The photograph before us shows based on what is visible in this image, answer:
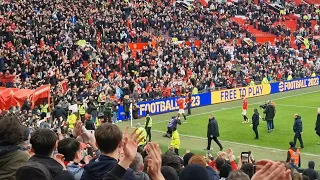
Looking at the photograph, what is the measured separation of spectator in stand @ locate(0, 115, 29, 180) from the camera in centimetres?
490

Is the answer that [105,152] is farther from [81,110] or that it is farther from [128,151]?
[81,110]

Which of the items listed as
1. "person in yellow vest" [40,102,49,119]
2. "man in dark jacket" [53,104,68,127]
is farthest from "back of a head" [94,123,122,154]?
"person in yellow vest" [40,102,49,119]

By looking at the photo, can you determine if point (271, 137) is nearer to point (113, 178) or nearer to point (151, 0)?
point (113, 178)

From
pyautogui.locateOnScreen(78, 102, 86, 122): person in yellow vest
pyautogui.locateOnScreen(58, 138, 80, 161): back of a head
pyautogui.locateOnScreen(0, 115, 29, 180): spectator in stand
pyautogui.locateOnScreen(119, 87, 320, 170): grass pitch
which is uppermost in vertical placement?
pyautogui.locateOnScreen(0, 115, 29, 180): spectator in stand

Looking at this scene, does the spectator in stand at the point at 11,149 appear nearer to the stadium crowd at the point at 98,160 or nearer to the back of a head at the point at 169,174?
the stadium crowd at the point at 98,160

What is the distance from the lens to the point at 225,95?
36250 millimetres

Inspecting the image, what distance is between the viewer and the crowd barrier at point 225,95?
30.7m

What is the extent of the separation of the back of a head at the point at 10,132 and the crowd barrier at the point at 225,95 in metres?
23.6

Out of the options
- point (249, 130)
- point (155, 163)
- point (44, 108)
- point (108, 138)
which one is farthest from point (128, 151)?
point (249, 130)

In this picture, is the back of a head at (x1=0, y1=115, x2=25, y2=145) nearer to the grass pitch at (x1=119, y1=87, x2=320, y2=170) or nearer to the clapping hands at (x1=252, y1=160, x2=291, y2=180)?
the clapping hands at (x1=252, y1=160, x2=291, y2=180)

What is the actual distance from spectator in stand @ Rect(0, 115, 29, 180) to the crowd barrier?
23601mm

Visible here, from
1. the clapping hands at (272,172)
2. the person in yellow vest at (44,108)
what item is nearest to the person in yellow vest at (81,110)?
the person in yellow vest at (44,108)

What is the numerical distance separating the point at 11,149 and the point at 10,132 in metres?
0.17

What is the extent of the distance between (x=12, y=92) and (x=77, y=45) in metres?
9.86
